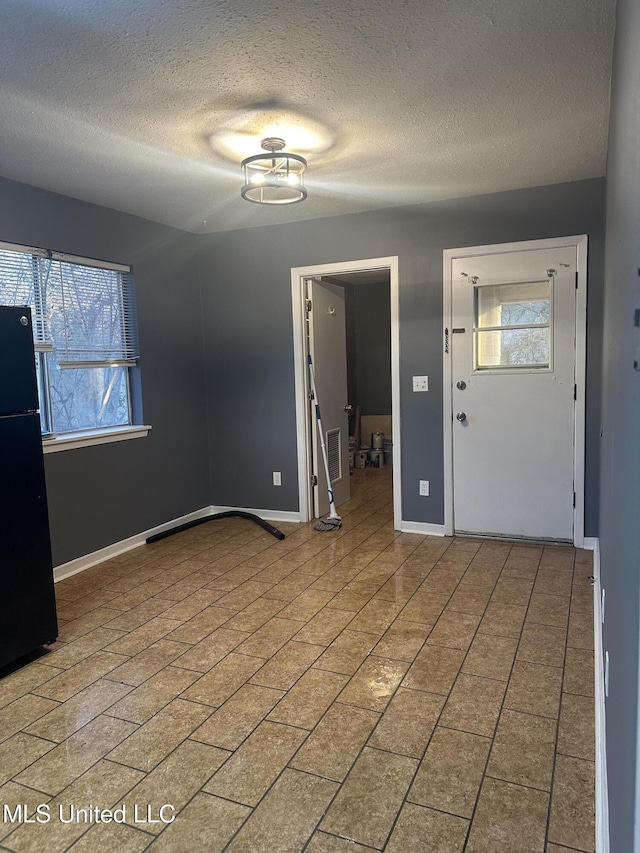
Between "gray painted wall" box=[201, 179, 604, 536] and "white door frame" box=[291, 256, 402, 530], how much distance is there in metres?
0.05

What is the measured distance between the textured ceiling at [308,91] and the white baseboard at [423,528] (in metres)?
2.38

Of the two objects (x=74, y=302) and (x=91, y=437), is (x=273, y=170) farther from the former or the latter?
(x=91, y=437)

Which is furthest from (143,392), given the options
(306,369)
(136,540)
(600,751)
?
(600,751)

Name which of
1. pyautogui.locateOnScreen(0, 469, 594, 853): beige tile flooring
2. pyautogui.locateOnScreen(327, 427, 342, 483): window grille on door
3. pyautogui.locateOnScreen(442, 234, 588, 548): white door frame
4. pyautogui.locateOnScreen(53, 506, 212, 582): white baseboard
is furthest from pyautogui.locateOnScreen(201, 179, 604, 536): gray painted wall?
pyautogui.locateOnScreen(0, 469, 594, 853): beige tile flooring

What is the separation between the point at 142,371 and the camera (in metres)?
4.38

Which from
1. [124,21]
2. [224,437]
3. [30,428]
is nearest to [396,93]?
[124,21]

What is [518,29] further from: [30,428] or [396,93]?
[30,428]

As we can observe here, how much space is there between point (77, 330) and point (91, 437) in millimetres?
715

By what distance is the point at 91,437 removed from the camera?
392 centimetres

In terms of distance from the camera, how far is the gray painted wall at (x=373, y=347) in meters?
7.80

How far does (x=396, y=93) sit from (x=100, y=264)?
2.45m

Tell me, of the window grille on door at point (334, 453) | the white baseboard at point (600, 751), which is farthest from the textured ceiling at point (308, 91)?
the white baseboard at point (600, 751)

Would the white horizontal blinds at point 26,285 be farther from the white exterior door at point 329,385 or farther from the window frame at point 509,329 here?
the window frame at point 509,329

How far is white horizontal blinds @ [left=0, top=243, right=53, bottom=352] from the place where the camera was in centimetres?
340
